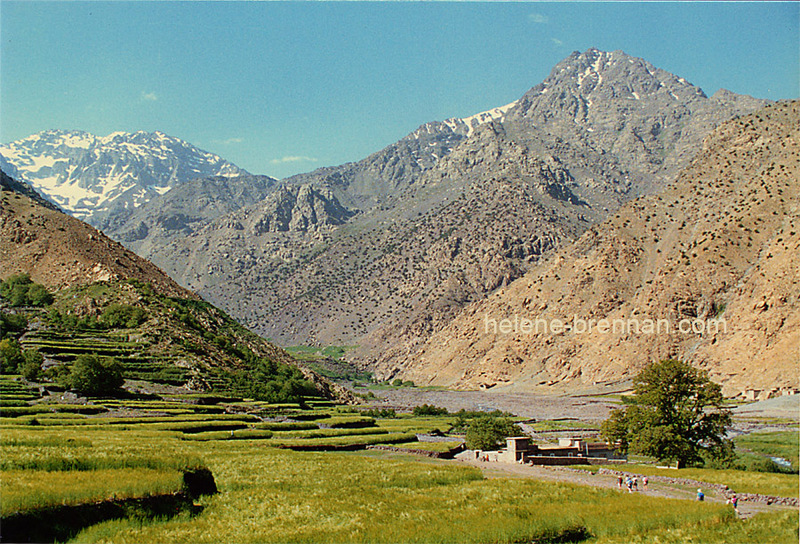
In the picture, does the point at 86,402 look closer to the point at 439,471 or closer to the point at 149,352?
A: the point at 149,352

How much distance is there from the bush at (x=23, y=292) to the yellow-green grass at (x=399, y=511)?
64.6 m

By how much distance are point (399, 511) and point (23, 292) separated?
82.2 metres

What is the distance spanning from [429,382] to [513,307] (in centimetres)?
2860

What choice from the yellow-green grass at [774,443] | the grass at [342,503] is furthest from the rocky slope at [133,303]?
the yellow-green grass at [774,443]

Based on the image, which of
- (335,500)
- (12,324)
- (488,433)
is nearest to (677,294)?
(488,433)

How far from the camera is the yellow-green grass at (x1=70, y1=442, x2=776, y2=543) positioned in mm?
21062

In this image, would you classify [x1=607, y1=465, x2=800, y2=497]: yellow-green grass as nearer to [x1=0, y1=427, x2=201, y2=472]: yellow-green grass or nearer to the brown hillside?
[x1=0, y1=427, x2=201, y2=472]: yellow-green grass

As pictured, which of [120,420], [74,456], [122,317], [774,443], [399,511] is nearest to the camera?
[399,511]

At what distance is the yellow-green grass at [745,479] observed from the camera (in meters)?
36.7

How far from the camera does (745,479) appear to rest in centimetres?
4003

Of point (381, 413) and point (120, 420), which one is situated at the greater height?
point (120, 420)

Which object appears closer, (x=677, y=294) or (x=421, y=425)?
(x=421, y=425)

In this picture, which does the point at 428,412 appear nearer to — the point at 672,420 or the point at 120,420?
the point at 672,420

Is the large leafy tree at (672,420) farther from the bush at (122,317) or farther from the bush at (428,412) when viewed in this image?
the bush at (122,317)
